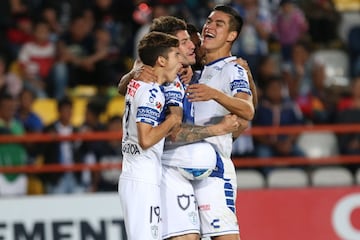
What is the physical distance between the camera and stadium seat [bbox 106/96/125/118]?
14.2m

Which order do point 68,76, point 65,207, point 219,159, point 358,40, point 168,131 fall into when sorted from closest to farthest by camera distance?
point 168,131, point 219,159, point 65,207, point 68,76, point 358,40

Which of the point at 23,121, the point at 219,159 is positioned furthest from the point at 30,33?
the point at 219,159

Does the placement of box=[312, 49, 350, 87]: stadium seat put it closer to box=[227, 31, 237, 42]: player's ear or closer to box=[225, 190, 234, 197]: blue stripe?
box=[227, 31, 237, 42]: player's ear

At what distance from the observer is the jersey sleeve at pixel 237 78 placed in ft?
29.3

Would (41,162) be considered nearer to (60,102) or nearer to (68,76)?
(60,102)

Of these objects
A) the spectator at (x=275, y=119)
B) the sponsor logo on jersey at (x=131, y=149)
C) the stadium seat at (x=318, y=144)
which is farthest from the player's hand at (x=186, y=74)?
the stadium seat at (x=318, y=144)

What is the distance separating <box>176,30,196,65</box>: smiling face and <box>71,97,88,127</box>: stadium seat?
5149mm

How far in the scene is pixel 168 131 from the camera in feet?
28.0

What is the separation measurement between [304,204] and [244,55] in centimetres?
311

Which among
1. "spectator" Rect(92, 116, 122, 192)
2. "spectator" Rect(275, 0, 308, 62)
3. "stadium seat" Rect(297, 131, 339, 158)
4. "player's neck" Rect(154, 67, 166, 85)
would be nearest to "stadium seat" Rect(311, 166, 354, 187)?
"stadium seat" Rect(297, 131, 339, 158)

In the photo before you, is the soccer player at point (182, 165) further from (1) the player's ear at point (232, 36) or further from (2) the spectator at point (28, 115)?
(2) the spectator at point (28, 115)

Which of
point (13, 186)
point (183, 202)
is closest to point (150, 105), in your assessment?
point (183, 202)

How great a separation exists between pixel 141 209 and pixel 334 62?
814 cm

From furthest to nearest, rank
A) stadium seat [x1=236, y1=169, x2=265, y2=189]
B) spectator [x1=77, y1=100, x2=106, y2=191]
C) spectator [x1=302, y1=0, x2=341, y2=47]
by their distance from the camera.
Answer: spectator [x1=302, y1=0, x2=341, y2=47], spectator [x1=77, y1=100, x2=106, y2=191], stadium seat [x1=236, y1=169, x2=265, y2=189]
